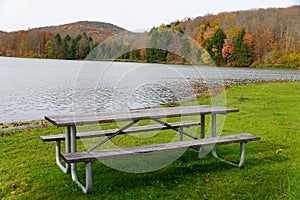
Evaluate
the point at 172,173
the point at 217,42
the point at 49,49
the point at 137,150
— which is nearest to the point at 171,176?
the point at 172,173

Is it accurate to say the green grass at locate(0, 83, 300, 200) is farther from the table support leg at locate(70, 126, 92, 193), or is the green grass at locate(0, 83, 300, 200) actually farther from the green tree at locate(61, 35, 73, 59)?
the green tree at locate(61, 35, 73, 59)

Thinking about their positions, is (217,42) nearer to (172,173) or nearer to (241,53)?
(241,53)

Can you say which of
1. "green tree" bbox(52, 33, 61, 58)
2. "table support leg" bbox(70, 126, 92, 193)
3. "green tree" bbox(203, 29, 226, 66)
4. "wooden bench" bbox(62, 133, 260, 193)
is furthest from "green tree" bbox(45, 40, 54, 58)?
"wooden bench" bbox(62, 133, 260, 193)

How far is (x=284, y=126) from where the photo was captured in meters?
7.67

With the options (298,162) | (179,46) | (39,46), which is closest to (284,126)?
(298,162)

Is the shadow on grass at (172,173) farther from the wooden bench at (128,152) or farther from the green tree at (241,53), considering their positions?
the green tree at (241,53)

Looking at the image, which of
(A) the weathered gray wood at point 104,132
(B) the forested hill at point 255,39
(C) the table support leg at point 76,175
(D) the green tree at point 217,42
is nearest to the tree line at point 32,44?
(D) the green tree at point 217,42

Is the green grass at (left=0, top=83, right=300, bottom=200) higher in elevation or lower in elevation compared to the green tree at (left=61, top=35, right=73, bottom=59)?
lower

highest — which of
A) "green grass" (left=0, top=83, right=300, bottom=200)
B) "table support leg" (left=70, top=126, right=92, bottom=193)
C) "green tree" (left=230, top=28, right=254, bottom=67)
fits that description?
"green tree" (left=230, top=28, right=254, bottom=67)

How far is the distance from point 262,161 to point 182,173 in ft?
4.41

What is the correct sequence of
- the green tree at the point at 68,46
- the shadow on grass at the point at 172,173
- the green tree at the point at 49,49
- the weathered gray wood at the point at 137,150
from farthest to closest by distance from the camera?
1. the green tree at the point at 49,49
2. the green tree at the point at 68,46
3. the shadow on grass at the point at 172,173
4. the weathered gray wood at the point at 137,150

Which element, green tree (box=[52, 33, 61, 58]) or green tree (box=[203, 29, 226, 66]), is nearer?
green tree (box=[203, 29, 226, 66])

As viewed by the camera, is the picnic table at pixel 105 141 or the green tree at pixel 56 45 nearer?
the picnic table at pixel 105 141

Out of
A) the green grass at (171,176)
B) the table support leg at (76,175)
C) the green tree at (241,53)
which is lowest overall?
the green grass at (171,176)
